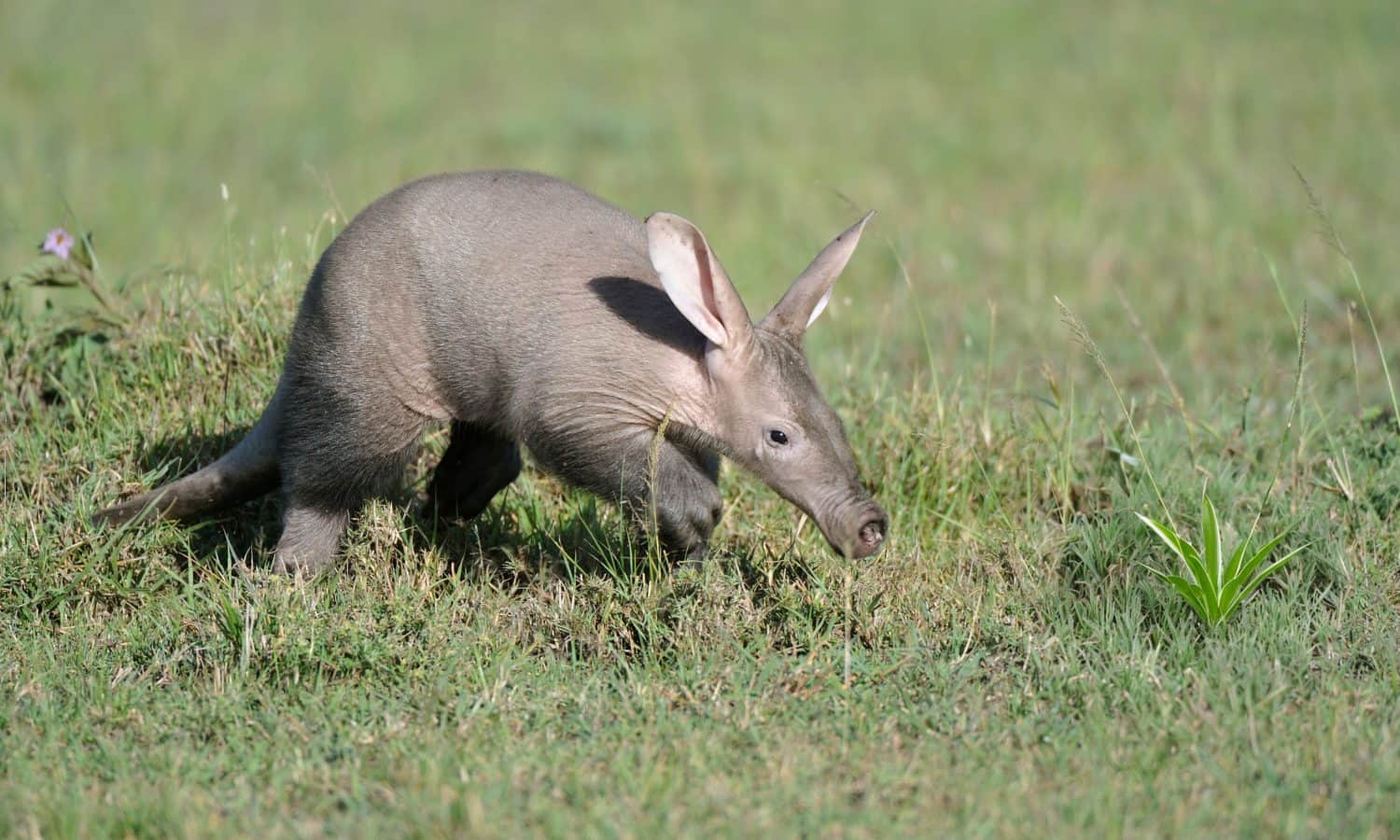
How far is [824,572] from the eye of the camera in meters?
4.23

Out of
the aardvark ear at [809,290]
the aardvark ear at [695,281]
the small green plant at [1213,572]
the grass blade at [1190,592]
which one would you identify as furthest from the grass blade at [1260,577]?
the aardvark ear at [695,281]

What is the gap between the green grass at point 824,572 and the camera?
315cm

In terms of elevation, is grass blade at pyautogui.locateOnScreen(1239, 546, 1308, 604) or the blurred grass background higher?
the blurred grass background

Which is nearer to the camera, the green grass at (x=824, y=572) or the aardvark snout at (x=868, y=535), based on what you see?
the green grass at (x=824, y=572)

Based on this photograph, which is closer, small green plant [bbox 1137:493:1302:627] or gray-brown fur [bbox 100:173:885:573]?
small green plant [bbox 1137:493:1302:627]

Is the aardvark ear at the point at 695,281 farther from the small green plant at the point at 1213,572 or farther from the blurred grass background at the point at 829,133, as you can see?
the blurred grass background at the point at 829,133

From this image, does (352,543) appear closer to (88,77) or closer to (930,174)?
(930,174)

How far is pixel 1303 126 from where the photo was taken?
9.93 meters

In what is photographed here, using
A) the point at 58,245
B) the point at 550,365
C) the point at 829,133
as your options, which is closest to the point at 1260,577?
the point at 550,365

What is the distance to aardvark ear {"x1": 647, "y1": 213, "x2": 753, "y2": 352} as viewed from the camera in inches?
152

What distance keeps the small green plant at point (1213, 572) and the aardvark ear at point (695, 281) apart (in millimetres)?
1249

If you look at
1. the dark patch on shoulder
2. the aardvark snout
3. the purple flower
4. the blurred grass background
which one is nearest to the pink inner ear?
the dark patch on shoulder

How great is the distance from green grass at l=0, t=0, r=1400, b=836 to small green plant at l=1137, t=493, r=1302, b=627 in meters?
0.08

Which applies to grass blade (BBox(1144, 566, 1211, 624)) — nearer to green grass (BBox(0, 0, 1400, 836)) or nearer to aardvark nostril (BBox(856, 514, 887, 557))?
green grass (BBox(0, 0, 1400, 836))
